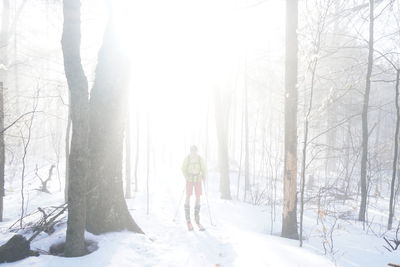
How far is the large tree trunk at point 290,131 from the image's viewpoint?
25.1 feet

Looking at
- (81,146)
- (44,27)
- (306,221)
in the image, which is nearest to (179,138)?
(44,27)

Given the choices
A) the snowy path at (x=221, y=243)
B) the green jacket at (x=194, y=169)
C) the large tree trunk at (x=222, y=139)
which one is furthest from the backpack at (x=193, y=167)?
the large tree trunk at (x=222, y=139)

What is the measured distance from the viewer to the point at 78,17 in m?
5.09

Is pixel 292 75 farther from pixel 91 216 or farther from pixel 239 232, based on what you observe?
pixel 91 216

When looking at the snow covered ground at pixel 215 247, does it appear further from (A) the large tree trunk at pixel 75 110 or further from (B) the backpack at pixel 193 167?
(B) the backpack at pixel 193 167

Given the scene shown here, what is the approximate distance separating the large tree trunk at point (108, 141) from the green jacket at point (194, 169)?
2.71 meters

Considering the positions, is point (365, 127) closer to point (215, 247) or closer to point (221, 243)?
point (221, 243)

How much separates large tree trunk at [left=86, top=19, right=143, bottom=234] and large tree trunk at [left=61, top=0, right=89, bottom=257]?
43.9 inches

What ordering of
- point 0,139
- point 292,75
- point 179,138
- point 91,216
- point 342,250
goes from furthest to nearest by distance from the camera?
point 179,138 → point 0,139 → point 292,75 → point 342,250 → point 91,216

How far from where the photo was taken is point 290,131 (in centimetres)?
777

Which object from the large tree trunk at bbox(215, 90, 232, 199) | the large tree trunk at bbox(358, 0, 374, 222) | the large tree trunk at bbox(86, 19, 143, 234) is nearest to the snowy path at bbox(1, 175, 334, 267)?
the large tree trunk at bbox(86, 19, 143, 234)

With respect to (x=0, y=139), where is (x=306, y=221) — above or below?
below

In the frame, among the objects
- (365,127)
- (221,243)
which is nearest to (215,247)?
(221,243)

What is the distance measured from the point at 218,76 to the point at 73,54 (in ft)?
37.2
